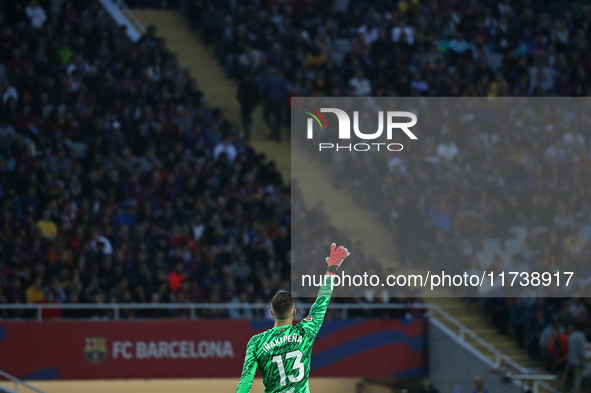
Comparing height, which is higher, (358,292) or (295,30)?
(295,30)

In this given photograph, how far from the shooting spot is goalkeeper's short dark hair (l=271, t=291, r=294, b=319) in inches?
255

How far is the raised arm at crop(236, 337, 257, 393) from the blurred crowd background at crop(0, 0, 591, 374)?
30.5 ft

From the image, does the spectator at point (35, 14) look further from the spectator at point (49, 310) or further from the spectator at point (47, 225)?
the spectator at point (49, 310)

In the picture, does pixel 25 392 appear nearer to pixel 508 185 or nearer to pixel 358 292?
pixel 358 292

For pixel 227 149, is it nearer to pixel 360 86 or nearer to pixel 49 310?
pixel 360 86

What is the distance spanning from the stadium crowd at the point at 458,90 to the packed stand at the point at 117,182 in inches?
65.5

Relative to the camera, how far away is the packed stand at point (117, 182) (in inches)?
627

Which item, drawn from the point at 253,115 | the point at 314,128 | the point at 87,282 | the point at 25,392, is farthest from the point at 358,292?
the point at 253,115

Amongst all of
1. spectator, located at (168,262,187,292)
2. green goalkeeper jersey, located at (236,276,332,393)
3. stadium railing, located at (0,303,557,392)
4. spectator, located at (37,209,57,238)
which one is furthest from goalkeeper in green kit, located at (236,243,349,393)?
spectator, located at (37,209,57,238)

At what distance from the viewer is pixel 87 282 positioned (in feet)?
51.7

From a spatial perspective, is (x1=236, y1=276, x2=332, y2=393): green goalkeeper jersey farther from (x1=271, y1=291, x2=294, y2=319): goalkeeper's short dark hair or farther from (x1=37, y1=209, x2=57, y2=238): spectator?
(x1=37, y1=209, x2=57, y2=238): spectator

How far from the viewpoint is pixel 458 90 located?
845 inches

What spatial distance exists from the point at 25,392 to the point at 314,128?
5.47 meters

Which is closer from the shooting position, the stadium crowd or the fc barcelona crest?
the fc barcelona crest
